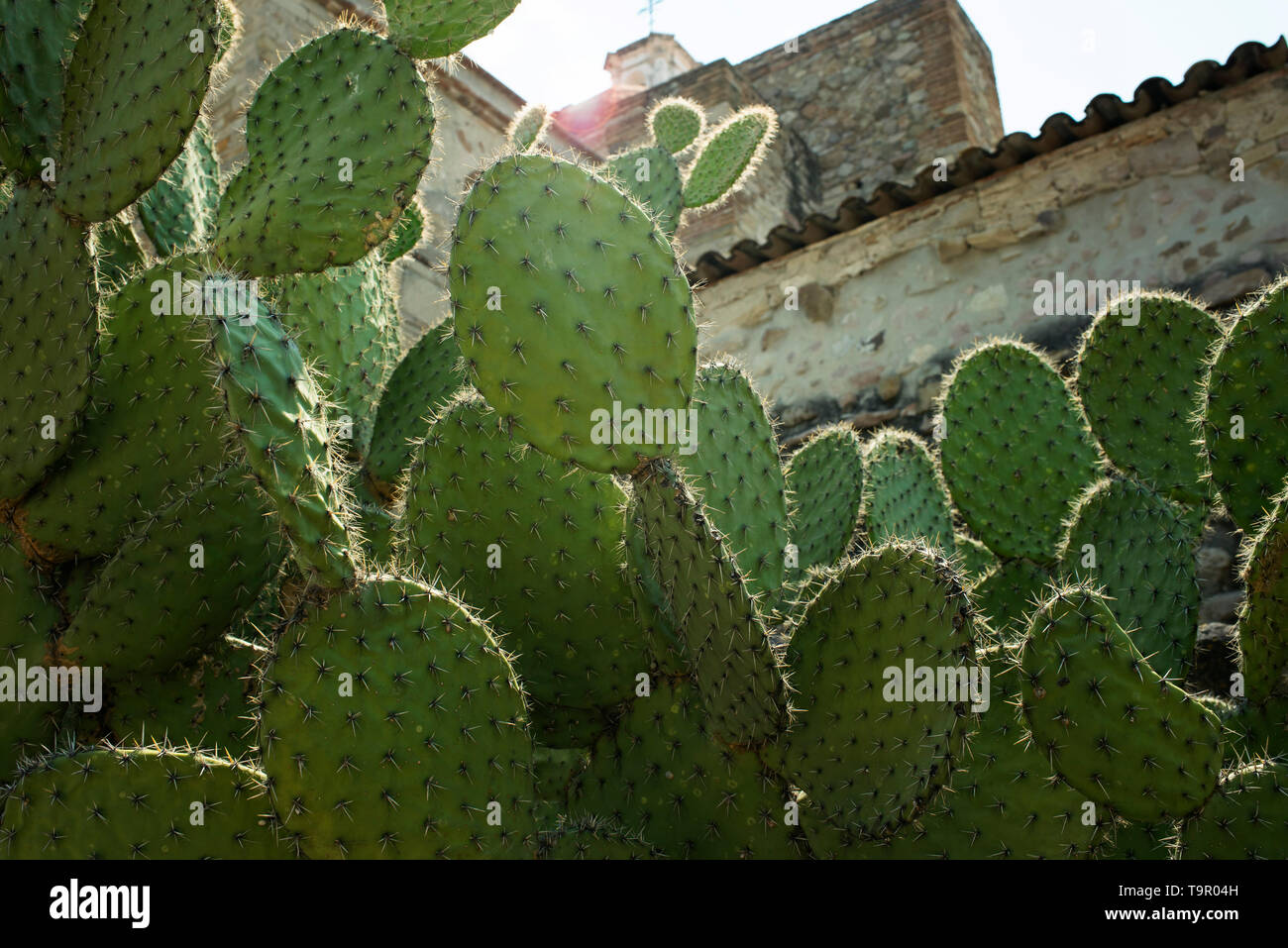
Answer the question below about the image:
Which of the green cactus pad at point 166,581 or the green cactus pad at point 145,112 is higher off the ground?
the green cactus pad at point 145,112

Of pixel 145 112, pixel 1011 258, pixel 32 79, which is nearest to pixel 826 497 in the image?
pixel 145 112

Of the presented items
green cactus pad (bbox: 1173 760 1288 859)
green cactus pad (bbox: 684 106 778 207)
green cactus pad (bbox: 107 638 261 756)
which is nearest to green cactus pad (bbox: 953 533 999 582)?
green cactus pad (bbox: 684 106 778 207)

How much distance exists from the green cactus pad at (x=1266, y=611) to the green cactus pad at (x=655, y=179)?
175 centimetres

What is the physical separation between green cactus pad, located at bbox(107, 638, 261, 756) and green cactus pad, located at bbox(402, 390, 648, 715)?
354mm

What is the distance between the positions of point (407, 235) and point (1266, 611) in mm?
2276

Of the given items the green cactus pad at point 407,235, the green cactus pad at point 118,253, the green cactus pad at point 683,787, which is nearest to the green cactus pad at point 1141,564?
the green cactus pad at point 683,787

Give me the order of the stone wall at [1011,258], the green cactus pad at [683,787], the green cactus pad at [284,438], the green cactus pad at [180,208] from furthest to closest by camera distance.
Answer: the stone wall at [1011,258], the green cactus pad at [180,208], the green cactus pad at [683,787], the green cactus pad at [284,438]

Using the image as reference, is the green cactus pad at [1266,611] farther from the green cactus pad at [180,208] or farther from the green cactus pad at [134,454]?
the green cactus pad at [180,208]

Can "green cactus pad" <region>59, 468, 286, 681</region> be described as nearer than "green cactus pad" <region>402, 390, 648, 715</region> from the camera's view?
A: Yes

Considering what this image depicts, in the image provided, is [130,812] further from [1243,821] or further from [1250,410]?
[1250,410]

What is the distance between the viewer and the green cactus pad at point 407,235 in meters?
2.92

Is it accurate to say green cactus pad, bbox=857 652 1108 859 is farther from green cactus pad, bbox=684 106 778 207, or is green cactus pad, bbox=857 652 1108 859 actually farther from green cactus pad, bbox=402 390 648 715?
green cactus pad, bbox=684 106 778 207

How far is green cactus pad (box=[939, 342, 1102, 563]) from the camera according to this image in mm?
2828

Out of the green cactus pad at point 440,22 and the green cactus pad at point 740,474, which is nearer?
the green cactus pad at point 740,474
